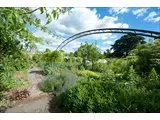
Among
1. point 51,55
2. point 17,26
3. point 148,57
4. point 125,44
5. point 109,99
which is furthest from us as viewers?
point 51,55

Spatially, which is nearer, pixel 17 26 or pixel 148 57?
pixel 17 26

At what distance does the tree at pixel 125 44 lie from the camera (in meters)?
3.57

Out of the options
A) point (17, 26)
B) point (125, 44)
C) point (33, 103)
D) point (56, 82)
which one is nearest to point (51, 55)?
point (56, 82)

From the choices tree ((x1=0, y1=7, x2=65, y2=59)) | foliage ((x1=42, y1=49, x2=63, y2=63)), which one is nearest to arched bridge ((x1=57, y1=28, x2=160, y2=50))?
foliage ((x1=42, y1=49, x2=63, y2=63))

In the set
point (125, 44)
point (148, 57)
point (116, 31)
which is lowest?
point (148, 57)

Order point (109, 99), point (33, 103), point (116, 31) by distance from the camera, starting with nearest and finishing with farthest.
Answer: point (109, 99)
point (116, 31)
point (33, 103)

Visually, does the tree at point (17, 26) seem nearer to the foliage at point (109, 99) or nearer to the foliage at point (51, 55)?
the foliage at point (109, 99)

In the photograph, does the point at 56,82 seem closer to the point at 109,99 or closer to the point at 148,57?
the point at 148,57

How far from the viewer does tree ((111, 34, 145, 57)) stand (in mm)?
3568

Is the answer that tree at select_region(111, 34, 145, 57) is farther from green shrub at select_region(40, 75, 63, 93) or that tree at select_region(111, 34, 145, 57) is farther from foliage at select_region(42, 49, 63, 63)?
green shrub at select_region(40, 75, 63, 93)

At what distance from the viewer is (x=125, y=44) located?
3.70 meters
